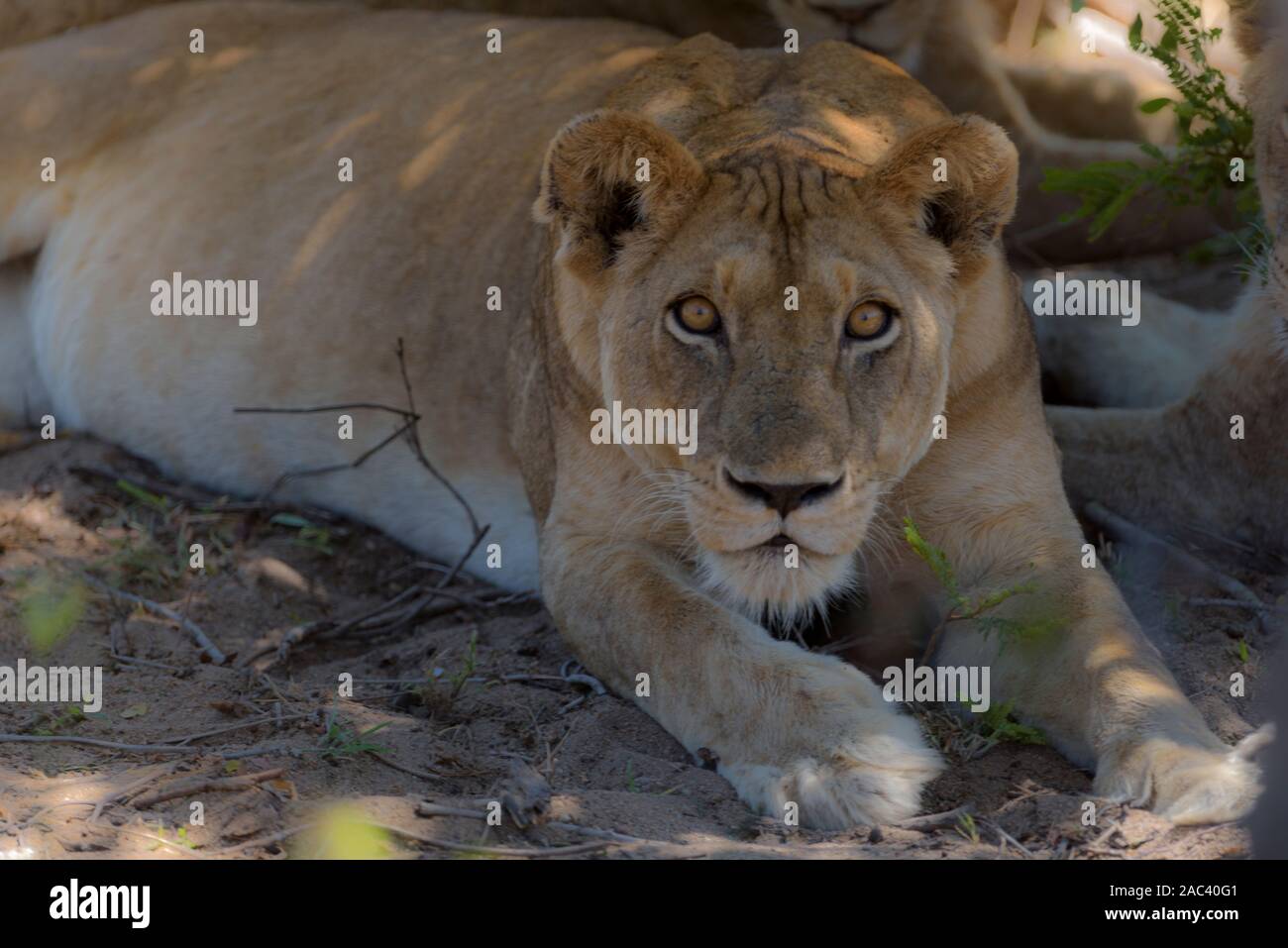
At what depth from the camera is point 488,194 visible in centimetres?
514

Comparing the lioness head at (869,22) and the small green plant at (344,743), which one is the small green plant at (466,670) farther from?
the lioness head at (869,22)

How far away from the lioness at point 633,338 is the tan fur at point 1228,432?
848mm

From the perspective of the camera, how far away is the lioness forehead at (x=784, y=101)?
12.7ft

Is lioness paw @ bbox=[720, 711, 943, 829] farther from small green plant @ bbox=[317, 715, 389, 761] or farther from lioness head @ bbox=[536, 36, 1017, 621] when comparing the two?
small green plant @ bbox=[317, 715, 389, 761]

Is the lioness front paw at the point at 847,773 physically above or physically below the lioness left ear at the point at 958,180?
below

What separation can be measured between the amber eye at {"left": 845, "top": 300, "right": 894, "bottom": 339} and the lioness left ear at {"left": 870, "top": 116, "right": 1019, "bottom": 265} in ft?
0.86

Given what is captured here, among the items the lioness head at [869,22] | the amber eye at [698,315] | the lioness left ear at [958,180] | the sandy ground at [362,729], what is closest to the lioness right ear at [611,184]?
the amber eye at [698,315]

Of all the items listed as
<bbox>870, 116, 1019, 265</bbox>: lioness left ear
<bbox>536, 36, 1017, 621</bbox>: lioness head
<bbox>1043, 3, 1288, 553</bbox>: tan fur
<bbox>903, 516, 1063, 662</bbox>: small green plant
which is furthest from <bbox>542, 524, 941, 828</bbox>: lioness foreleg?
<bbox>1043, 3, 1288, 553</bbox>: tan fur

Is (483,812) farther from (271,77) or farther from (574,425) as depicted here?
(271,77)

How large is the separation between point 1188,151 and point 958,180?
5.30ft

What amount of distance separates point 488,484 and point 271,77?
1.74 meters

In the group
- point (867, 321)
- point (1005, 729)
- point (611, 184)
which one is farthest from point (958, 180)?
point (1005, 729)

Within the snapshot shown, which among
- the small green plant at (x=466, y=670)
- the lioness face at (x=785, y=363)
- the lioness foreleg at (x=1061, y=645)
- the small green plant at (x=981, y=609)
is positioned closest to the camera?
the lioness foreleg at (x=1061, y=645)

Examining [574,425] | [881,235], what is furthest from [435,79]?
[881,235]
